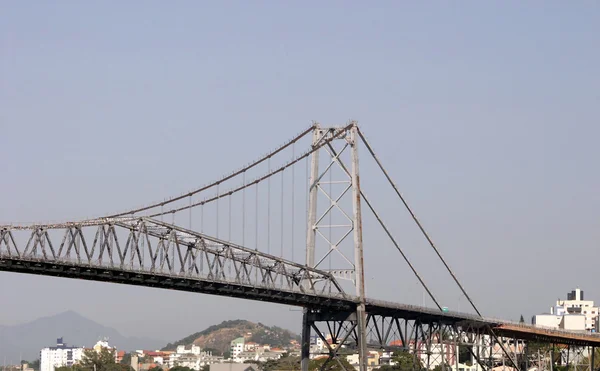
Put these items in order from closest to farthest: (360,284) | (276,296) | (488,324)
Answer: (276,296) → (360,284) → (488,324)

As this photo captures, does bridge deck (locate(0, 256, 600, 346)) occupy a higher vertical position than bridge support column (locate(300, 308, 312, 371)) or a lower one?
higher

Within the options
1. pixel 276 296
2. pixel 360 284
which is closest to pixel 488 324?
pixel 360 284

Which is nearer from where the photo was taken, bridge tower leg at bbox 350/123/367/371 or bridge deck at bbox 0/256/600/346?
bridge deck at bbox 0/256/600/346

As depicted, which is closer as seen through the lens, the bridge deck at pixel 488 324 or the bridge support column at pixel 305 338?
the bridge support column at pixel 305 338

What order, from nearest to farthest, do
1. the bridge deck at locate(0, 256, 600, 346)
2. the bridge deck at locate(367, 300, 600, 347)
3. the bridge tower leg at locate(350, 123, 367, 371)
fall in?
1. the bridge deck at locate(0, 256, 600, 346)
2. the bridge tower leg at locate(350, 123, 367, 371)
3. the bridge deck at locate(367, 300, 600, 347)

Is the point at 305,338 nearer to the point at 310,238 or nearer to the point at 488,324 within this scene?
the point at 310,238

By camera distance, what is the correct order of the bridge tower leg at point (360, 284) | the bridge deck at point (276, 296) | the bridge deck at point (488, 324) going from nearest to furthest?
the bridge deck at point (276, 296)
the bridge tower leg at point (360, 284)
the bridge deck at point (488, 324)

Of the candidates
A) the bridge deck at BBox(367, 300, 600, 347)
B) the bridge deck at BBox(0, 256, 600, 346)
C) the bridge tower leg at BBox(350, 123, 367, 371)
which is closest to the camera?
the bridge deck at BBox(0, 256, 600, 346)

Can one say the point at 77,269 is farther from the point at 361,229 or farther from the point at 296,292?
the point at 361,229

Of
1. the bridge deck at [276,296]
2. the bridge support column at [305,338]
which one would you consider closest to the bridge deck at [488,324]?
the bridge deck at [276,296]

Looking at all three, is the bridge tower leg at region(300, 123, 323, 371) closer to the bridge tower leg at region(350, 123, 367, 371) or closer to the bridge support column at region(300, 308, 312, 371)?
the bridge support column at region(300, 308, 312, 371)

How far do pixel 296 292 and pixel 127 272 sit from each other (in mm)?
19531

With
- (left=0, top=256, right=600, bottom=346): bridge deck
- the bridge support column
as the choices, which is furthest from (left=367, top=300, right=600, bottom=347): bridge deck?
the bridge support column

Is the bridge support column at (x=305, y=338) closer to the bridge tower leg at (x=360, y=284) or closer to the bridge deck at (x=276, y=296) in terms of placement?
the bridge deck at (x=276, y=296)
